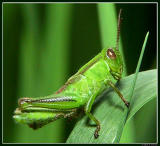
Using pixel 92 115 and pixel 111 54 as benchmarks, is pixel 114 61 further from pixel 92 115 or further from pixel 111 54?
pixel 92 115

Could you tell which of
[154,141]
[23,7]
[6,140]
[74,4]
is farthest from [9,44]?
[154,141]

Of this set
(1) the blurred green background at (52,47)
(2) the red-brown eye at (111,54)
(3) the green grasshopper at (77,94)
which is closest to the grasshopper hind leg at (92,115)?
(3) the green grasshopper at (77,94)

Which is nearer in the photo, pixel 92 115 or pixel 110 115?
pixel 110 115

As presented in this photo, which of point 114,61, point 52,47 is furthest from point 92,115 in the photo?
point 52,47

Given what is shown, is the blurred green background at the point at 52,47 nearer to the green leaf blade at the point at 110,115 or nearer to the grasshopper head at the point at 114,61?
the grasshopper head at the point at 114,61

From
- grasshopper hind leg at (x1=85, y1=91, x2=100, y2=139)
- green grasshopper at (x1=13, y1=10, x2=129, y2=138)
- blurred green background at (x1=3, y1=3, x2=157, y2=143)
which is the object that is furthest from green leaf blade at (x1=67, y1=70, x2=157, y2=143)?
blurred green background at (x1=3, y1=3, x2=157, y2=143)

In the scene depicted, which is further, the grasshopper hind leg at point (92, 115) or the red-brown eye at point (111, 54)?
the red-brown eye at point (111, 54)

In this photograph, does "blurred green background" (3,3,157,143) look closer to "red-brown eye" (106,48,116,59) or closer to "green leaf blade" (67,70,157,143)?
"red-brown eye" (106,48,116,59)
